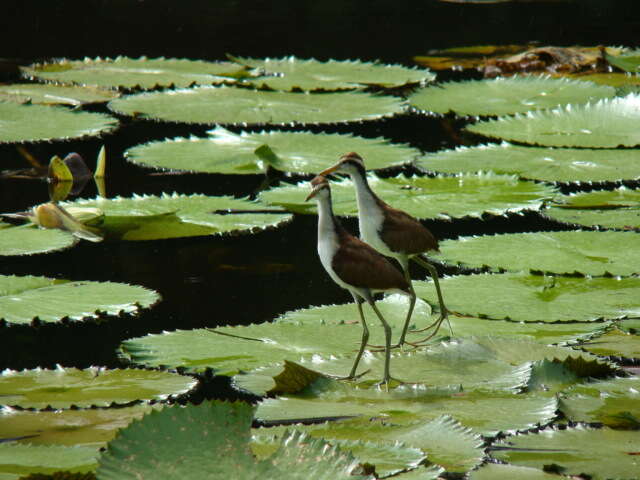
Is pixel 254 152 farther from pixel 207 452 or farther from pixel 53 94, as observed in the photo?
pixel 207 452

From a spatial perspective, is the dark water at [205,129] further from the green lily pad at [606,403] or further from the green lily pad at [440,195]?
the green lily pad at [606,403]

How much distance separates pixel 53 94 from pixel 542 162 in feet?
11.2

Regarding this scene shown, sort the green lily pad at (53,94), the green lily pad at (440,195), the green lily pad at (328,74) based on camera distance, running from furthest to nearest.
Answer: the green lily pad at (328,74) < the green lily pad at (53,94) < the green lily pad at (440,195)

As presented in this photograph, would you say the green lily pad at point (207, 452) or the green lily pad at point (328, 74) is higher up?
the green lily pad at point (328, 74)

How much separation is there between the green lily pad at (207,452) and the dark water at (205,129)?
0.91 metres


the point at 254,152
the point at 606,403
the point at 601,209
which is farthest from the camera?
the point at 254,152

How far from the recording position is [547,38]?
947 cm

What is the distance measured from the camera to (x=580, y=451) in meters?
2.51

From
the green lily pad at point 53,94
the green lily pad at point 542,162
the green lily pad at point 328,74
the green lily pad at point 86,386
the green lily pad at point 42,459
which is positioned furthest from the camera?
the green lily pad at point 328,74

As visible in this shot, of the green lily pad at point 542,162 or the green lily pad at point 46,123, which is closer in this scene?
the green lily pad at point 542,162

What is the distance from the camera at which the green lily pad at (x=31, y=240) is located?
13.7ft

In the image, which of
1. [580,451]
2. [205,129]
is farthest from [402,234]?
[205,129]

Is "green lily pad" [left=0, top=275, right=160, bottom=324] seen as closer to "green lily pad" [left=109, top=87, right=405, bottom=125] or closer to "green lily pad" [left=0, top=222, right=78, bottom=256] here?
"green lily pad" [left=0, top=222, right=78, bottom=256]

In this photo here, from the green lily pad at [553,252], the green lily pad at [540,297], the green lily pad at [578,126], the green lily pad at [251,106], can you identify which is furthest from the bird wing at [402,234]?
the green lily pad at [251,106]
